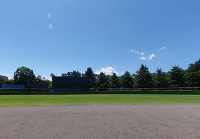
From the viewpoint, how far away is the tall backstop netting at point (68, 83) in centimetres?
8094

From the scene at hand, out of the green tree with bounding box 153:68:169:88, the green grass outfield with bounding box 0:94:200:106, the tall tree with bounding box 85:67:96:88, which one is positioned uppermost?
the tall tree with bounding box 85:67:96:88

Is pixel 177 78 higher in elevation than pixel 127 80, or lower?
lower

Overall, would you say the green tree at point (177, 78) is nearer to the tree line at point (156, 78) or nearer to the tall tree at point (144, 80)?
the tree line at point (156, 78)

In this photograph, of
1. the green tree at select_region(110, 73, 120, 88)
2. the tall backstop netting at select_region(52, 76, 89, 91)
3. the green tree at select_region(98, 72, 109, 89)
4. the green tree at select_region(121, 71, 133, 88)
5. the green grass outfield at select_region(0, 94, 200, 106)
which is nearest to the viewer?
the green grass outfield at select_region(0, 94, 200, 106)

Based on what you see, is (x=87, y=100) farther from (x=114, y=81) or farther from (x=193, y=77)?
(x=114, y=81)

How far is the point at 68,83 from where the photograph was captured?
81688mm

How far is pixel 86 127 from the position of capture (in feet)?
Answer: 34.5

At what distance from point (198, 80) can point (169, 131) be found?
75790mm

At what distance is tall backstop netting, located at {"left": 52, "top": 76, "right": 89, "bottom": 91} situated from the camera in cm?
8094

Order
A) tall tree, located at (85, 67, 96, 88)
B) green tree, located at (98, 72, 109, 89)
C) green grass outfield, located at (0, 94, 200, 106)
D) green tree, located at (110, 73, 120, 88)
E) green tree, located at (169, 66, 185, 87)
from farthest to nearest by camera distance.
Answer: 1. tall tree, located at (85, 67, 96, 88)
2. green tree, located at (110, 73, 120, 88)
3. green tree, located at (98, 72, 109, 89)
4. green tree, located at (169, 66, 185, 87)
5. green grass outfield, located at (0, 94, 200, 106)

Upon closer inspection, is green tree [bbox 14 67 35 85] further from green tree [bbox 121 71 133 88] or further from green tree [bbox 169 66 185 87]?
green tree [bbox 169 66 185 87]

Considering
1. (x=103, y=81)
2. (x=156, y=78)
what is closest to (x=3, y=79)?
(x=103, y=81)

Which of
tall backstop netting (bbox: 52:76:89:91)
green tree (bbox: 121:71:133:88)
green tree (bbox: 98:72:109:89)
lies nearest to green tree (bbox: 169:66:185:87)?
green tree (bbox: 121:71:133:88)

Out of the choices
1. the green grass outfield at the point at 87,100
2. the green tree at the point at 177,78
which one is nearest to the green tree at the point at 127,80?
the green tree at the point at 177,78
